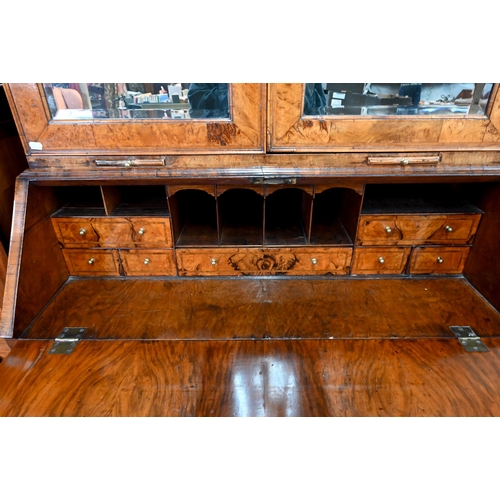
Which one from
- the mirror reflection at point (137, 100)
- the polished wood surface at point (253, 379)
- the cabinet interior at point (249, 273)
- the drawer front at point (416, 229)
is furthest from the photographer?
the drawer front at point (416, 229)

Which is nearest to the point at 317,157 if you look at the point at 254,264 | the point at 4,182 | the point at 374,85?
the point at 374,85

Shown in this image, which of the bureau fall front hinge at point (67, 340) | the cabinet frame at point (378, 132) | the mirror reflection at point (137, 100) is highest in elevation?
the mirror reflection at point (137, 100)

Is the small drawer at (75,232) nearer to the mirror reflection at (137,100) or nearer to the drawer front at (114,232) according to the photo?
the drawer front at (114,232)

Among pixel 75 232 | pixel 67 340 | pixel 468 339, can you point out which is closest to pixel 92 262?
pixel 75 232

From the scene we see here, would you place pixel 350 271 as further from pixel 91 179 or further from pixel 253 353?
pixel 91 179

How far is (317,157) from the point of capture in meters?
1.14

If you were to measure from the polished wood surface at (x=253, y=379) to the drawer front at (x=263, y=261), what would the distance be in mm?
361

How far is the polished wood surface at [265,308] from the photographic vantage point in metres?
1.15

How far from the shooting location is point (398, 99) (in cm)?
110

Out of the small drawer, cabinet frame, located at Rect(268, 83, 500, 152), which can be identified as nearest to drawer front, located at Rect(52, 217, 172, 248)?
the small drawer

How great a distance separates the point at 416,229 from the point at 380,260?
0.18 m

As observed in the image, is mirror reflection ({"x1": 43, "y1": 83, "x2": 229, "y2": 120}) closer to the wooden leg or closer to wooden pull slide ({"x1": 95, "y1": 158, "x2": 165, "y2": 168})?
wooden pull slide ({"x1": 95, "y1": 158, "x2": 165, "y2": 168})

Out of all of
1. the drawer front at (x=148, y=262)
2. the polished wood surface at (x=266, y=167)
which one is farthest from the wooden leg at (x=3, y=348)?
the polished wood surface at (x=266, y=167)

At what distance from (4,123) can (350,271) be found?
4.73ft
